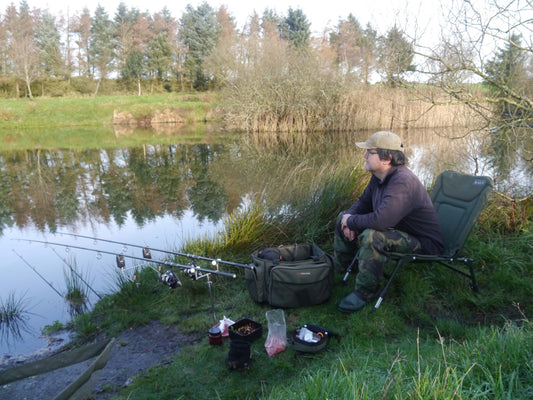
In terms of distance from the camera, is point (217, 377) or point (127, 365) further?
point (127, 365)

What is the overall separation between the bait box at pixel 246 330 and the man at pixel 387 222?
0.65 metres

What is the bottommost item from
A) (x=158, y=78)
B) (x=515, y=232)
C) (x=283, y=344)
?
(x=283, y=344)

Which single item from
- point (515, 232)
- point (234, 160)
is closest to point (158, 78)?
point (234, 160)

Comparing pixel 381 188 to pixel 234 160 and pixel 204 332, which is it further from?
pixel 234 160

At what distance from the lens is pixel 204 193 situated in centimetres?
912

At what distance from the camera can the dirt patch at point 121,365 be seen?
2.49 meters

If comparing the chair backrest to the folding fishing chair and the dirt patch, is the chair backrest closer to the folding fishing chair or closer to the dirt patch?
the folding fishing chair

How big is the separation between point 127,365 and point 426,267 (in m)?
2.49

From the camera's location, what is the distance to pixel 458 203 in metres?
3.39

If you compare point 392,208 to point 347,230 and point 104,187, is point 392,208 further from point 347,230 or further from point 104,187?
point 104,187

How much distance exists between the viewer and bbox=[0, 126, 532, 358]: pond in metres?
4.74

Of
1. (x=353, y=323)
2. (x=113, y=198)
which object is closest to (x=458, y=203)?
(x=353, y=323)

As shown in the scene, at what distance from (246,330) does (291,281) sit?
527 millimetres

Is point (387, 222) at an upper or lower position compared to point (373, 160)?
lower
